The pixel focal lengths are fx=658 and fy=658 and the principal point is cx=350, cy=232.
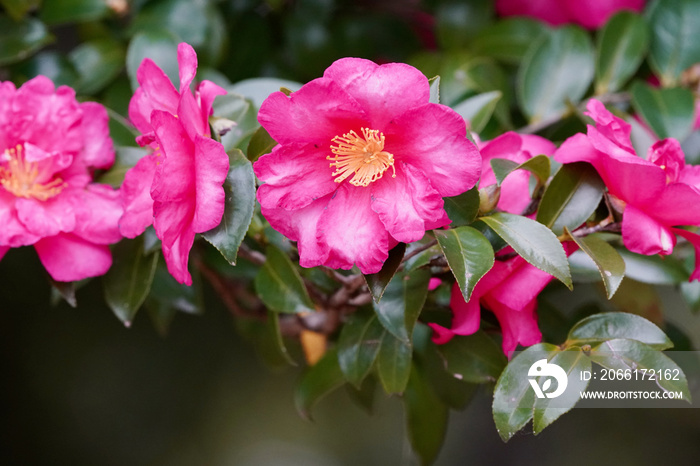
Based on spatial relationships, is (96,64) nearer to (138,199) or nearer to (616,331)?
(138,199)

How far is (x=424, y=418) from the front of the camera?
0.89 meters

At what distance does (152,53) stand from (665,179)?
60 cm

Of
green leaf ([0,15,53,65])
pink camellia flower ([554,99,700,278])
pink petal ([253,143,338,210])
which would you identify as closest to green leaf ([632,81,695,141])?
pink camellia flower ([554,99,700,278])

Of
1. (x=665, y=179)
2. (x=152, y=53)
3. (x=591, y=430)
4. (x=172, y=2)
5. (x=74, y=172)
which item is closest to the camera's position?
(x=665, y=179)

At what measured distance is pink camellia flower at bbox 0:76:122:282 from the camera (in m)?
0.61

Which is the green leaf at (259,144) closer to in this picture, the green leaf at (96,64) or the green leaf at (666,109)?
the green leaf at (96,64)

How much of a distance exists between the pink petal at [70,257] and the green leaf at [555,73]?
597 millimetres

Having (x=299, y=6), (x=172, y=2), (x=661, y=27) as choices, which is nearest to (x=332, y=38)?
(x=299, y=6)

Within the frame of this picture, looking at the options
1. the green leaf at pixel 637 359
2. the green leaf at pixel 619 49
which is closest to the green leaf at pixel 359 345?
the green leaf at pixel 637 359

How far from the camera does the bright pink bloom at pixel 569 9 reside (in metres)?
1.05

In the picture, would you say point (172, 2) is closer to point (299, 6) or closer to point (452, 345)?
point (299, 6)

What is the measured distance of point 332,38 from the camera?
108cm

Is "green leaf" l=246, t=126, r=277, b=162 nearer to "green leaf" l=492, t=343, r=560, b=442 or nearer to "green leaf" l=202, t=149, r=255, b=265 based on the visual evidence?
"green leaf" l=202, t=149, r=255, b=265

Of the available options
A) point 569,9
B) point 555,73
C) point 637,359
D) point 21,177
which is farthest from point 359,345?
point 569,9
